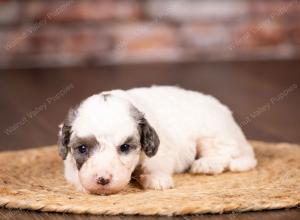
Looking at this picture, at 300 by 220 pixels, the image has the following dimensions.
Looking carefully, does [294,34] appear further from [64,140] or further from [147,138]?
[64,140]

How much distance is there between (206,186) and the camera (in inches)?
127

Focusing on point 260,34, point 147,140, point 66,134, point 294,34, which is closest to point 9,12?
point 260,34

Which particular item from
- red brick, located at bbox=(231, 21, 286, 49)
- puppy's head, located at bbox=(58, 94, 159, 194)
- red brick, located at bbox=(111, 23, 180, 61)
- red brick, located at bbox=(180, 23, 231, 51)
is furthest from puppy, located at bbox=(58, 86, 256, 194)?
red brick, located at bbox=(231, 21, 286, 49)

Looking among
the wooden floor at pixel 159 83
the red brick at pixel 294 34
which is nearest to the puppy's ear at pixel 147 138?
the wooden floor at pixel 159 83

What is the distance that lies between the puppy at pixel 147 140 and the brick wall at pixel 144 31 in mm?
4700

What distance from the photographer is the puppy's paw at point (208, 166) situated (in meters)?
3.49

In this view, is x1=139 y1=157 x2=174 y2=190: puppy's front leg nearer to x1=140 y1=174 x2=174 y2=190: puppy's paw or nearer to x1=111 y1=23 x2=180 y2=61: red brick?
x1=140 y1=174 x2=174 y2=190: puppy's paw

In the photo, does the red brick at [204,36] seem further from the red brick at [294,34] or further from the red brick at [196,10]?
the red brick at [294,34]

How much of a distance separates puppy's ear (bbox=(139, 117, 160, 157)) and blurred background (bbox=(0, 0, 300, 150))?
12.4 feet

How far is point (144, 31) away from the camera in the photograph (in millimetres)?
8398

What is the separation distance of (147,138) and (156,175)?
243 mm

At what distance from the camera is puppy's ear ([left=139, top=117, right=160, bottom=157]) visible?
309 centimetres

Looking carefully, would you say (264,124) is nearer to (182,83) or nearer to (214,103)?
(214,103)

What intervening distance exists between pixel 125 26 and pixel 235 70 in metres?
1.48
